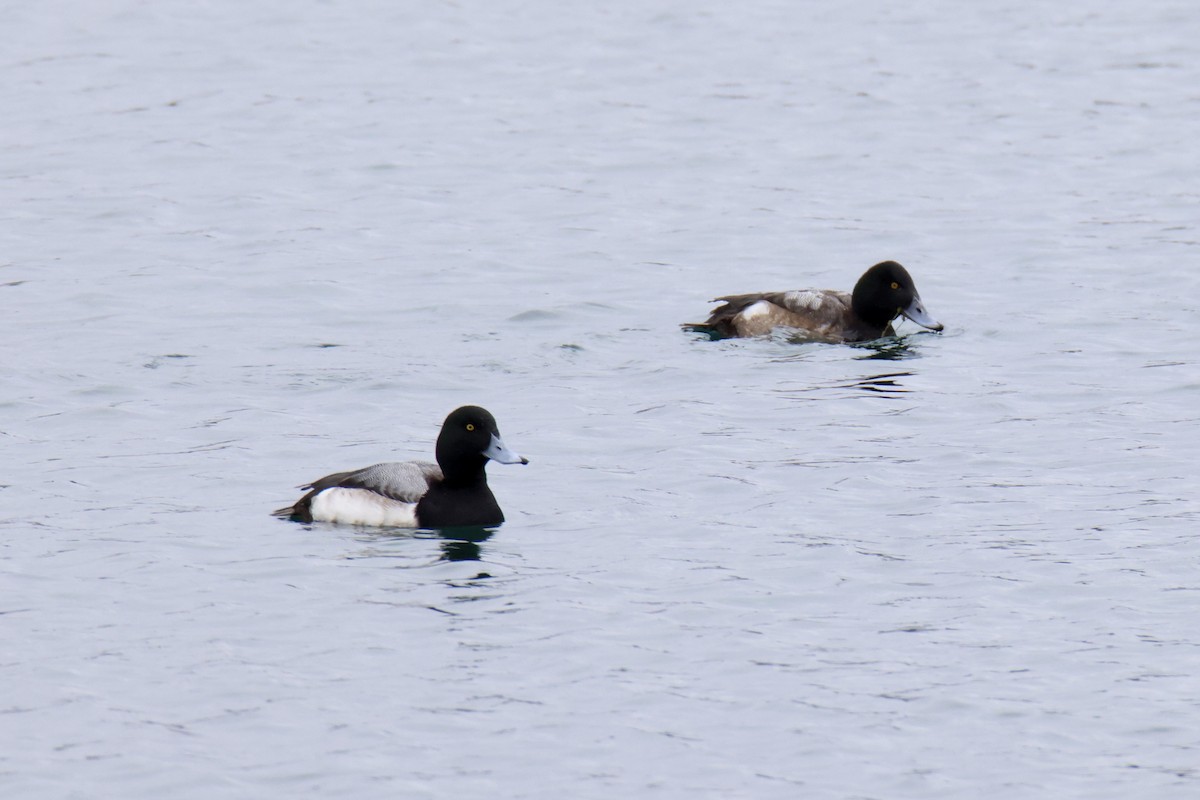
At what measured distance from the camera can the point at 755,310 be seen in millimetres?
18969

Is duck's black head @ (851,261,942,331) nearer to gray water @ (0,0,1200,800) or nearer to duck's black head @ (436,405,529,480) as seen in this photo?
gray water @ (0,0,1200,800)

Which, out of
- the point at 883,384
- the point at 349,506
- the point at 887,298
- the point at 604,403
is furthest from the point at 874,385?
the point at 349,506

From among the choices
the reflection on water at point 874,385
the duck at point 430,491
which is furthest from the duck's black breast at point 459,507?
the reflection on water at point 874,385

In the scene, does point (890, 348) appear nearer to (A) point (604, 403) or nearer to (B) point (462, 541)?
(A) point (604, 403)

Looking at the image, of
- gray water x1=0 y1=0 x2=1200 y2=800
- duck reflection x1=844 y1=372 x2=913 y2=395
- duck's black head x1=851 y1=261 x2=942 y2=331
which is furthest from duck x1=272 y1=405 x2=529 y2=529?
duck's black head x1=851 y1=261 x2=942 y2=331

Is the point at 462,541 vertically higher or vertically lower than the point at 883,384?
lower

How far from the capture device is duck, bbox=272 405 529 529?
1369cm

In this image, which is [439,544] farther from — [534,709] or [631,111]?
[631,111]

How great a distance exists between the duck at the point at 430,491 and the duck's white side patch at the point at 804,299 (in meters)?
5.82

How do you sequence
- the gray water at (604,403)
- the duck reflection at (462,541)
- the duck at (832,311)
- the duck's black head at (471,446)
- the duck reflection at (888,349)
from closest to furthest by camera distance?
the gray water at (604,403)
the duck reflection at (462,541)
the duck's black head at (471,446)
the duck reflection at (888,349)
the duck at (832,311)

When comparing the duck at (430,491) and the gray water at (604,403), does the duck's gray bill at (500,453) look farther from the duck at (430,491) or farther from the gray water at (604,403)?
the gray water at (604,403)

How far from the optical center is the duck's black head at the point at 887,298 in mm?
19062

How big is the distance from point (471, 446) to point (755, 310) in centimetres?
568

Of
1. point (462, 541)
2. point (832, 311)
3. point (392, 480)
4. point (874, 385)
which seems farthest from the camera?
point (832, 311)
